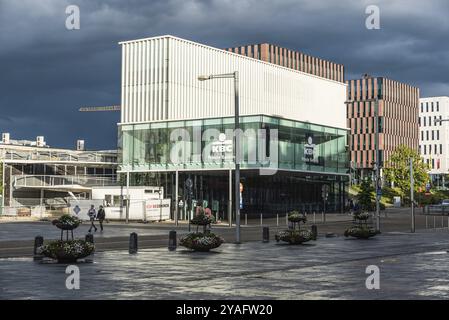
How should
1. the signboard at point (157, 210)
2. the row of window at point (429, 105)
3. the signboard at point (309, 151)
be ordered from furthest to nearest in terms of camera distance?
the row of window at point (429, 105) < the signboard at point (309, 151) < the signboard at point (157, 210)

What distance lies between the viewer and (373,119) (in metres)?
162

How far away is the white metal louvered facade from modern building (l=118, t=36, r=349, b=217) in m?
0.13

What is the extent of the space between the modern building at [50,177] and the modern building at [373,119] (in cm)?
7526

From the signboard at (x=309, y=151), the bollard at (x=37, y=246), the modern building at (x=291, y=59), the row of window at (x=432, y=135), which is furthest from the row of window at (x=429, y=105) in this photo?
the bollard at (x=37, y=246)

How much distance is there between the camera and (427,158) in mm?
190500

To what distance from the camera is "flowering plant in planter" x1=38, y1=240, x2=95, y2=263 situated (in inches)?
845

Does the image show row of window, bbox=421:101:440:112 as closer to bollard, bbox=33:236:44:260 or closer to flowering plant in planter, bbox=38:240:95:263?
bollard, bbox=33:236:44:260

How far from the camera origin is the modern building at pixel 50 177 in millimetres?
84812

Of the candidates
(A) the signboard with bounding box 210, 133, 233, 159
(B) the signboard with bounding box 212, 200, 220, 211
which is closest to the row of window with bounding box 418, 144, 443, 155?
(B) the signboard with bounding box 212, 200, 220, 211

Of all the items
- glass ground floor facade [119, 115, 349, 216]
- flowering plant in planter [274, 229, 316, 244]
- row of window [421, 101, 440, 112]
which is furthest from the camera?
row of window [421, 101, 440, 112]

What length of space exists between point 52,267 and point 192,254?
7240 millimetres

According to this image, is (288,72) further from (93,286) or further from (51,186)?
(93,286)

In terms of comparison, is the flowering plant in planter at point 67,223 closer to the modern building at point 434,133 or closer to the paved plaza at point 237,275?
the paved plaza at point 237,275

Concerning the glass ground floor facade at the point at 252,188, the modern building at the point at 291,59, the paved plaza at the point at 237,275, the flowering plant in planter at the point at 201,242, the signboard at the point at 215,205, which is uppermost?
the modern building at the point at 291,59
